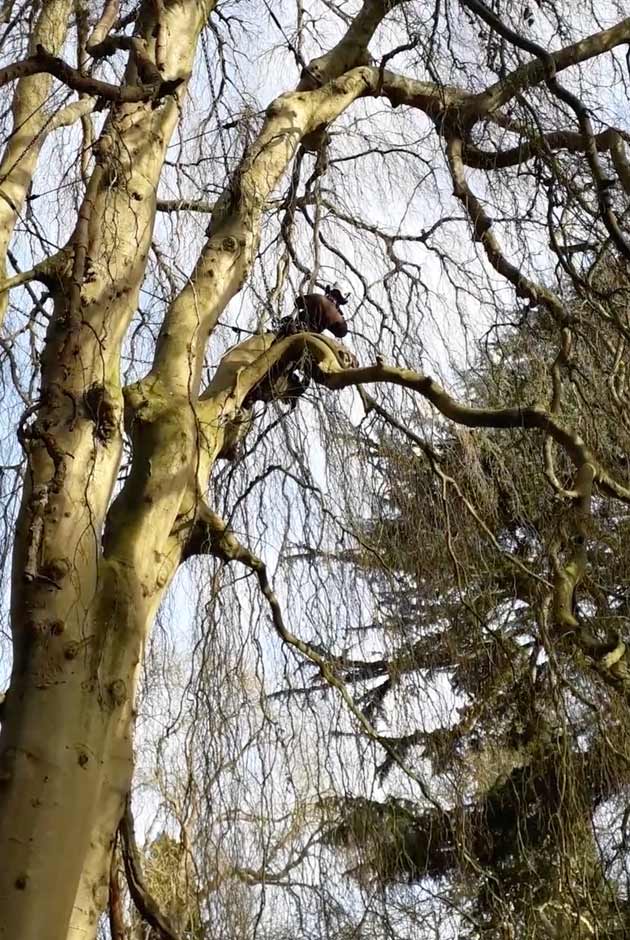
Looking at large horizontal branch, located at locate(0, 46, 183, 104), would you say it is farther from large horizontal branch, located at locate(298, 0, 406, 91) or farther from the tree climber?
large horizontal branch, located at locate(298, 0, 406, 91)

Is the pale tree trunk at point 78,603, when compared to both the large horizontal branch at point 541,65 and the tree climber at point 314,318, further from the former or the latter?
the large horizontal branch at point 541,65

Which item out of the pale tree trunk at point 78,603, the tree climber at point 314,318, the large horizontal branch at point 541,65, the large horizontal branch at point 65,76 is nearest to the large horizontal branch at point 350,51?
the large horizontal branch at point 541,65

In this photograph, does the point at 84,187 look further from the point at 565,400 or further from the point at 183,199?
the point at 565,400

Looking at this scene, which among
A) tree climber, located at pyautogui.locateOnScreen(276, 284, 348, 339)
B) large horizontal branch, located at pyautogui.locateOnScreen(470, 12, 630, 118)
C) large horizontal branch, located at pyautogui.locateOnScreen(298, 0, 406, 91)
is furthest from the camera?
large horizontal branch, located at pyautogui.locateOnScreen(298, 0, 406, 91)

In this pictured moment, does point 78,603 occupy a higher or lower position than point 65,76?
lower

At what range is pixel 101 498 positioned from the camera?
2543 millimetres

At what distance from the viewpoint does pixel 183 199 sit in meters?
3.41

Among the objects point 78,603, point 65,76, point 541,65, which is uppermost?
point 541,65

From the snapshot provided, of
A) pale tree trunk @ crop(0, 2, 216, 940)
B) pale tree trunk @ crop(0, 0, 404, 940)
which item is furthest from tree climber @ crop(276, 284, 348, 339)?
pale tree trunk @ crop(0, 2, 216, 940)

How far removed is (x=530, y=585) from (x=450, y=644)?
19.8 inches

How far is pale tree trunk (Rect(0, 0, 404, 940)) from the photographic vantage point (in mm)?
2117

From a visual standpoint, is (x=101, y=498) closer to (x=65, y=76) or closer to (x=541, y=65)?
(x=65, y=76)

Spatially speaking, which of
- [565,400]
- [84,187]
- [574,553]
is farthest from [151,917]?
[565,400]

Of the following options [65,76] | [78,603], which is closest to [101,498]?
[78,603]
